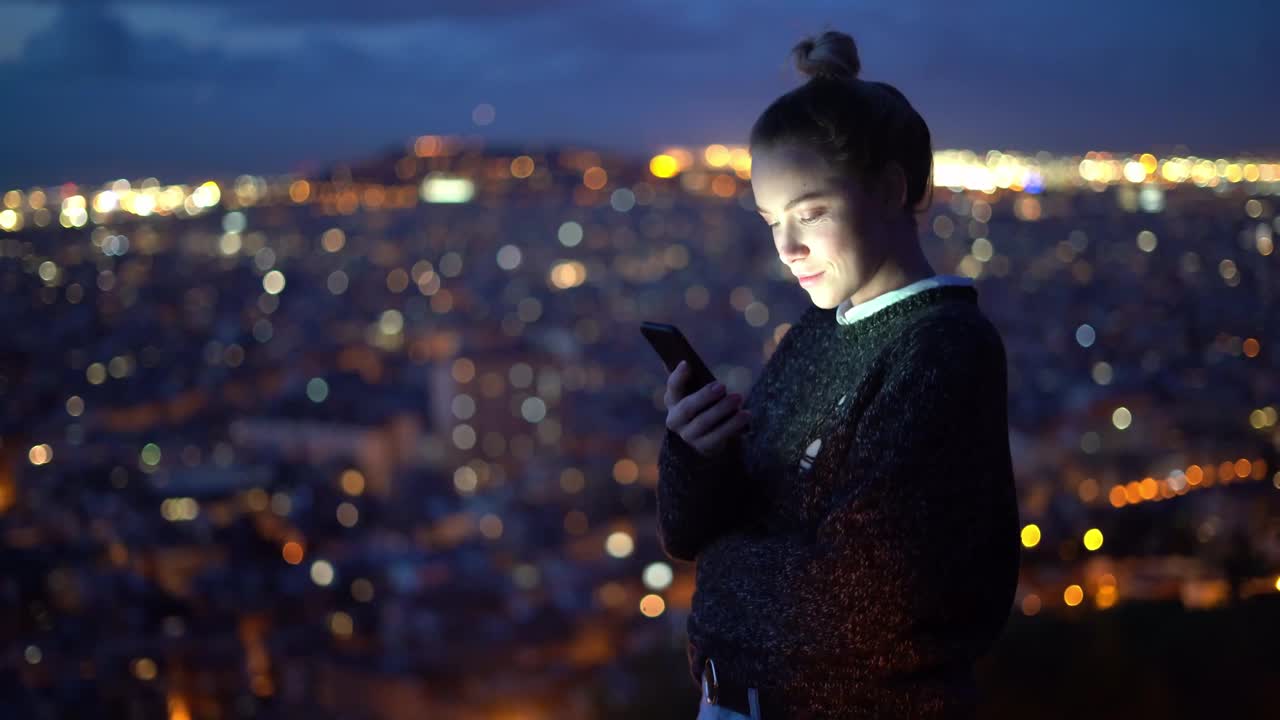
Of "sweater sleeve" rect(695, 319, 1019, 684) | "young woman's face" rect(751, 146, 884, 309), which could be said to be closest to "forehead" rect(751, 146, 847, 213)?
"young woman's face" rect(751, 146, 884, 309)

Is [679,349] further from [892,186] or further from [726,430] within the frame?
[892,186]

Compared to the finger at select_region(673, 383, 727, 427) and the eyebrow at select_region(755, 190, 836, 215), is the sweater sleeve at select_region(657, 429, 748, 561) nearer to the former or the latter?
the finger at select_region(673, 383, 727, 427)

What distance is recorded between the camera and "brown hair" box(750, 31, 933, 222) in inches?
28.5

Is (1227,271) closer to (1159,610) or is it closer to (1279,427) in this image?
(1279,427)

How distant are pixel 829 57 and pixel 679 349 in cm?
20

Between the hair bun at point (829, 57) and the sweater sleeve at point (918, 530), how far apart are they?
175mm

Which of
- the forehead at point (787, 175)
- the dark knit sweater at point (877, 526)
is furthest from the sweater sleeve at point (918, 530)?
the forehead at point (787, 175)

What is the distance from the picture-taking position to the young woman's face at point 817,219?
0.73m

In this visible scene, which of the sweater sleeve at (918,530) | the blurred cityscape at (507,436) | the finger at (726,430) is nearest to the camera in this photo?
the sweater sleeve at (918,530)

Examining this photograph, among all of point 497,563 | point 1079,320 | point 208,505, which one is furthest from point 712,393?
point 208,505

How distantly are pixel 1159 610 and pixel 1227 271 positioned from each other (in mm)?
2637

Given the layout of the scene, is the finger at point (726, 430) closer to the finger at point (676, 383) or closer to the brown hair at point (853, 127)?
the finger at point (676, 383)

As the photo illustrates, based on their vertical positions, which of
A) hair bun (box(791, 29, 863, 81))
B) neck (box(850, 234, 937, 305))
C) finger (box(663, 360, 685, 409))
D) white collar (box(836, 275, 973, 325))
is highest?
hair bun (box(791, 29, 863, 81))

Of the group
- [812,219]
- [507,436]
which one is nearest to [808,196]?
[812,219]
